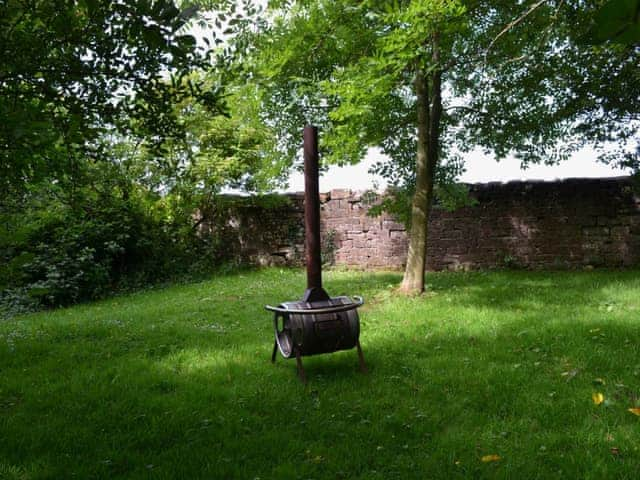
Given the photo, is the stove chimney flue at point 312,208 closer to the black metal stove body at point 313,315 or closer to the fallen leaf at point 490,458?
the black metal stove body at point 313,315

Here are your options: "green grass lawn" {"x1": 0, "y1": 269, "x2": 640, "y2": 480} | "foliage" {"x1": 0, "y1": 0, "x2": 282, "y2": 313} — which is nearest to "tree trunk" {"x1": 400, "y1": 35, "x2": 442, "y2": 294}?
"green grass lawn" {"x1": 0, "y1": 269, "x2": 640, "y2": 480}

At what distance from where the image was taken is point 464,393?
170 inches

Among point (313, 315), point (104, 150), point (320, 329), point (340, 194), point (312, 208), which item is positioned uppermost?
point (104, 150)

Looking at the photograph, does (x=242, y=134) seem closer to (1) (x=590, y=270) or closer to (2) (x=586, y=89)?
(2) (x=586, y=89)

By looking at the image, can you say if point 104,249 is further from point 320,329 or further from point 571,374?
point 571,374

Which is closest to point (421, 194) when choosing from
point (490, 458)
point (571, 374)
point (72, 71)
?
point (571, 374)

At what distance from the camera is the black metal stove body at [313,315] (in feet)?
15.4

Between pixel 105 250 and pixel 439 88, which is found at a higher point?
pixel 439 88

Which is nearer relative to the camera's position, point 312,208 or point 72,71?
point 72,71

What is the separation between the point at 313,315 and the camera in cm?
475

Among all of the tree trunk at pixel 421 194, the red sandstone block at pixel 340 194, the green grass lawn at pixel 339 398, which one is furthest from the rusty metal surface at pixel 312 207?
the red sandstone block at pixel 340 194

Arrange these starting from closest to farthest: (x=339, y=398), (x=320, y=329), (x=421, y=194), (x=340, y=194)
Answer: (x=339, y=398) → (x=320, y=329) → (x=421, y=194) → (x=340, y=194)

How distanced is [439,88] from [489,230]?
488cm

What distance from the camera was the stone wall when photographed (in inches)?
463
